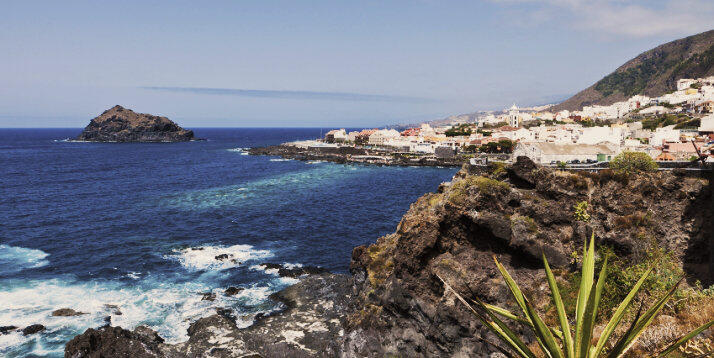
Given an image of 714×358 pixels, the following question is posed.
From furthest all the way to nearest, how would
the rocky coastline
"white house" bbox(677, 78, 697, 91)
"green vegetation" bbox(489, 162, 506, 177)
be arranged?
"white house" bbox(677, 78, 697, 91) < the rocky coastline < "green vegetation" bbox(489, 162, 506, 177)

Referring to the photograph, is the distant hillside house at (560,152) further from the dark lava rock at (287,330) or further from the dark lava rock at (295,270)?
the dark lava rock at (287,330)

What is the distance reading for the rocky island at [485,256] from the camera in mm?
18969

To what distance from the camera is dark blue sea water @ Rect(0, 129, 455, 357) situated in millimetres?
25062

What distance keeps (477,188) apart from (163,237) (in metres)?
32.5

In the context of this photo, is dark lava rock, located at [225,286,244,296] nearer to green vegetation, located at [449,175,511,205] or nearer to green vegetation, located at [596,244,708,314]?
green vegetation, located at [449,175,511,205]

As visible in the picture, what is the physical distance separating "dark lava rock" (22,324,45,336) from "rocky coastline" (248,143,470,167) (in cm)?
7634

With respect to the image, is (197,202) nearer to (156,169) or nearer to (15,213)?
(15,213)

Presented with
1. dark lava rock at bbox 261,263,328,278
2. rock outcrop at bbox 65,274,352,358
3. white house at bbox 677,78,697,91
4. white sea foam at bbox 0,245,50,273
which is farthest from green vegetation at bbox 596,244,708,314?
white house at bbox 677,78,697,91

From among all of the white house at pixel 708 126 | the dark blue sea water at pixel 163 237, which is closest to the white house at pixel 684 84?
the white house at pixel 708 126

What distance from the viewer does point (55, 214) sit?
48.5 metres

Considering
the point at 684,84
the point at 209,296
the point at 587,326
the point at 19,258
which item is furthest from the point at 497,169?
the point at 684,84

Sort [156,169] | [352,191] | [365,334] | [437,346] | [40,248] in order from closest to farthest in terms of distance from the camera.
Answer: [437,346]
[365,334]
[40,248]
[352,191]
[156,169]

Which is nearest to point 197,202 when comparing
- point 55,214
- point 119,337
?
point 55,214

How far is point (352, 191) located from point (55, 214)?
40560mm
